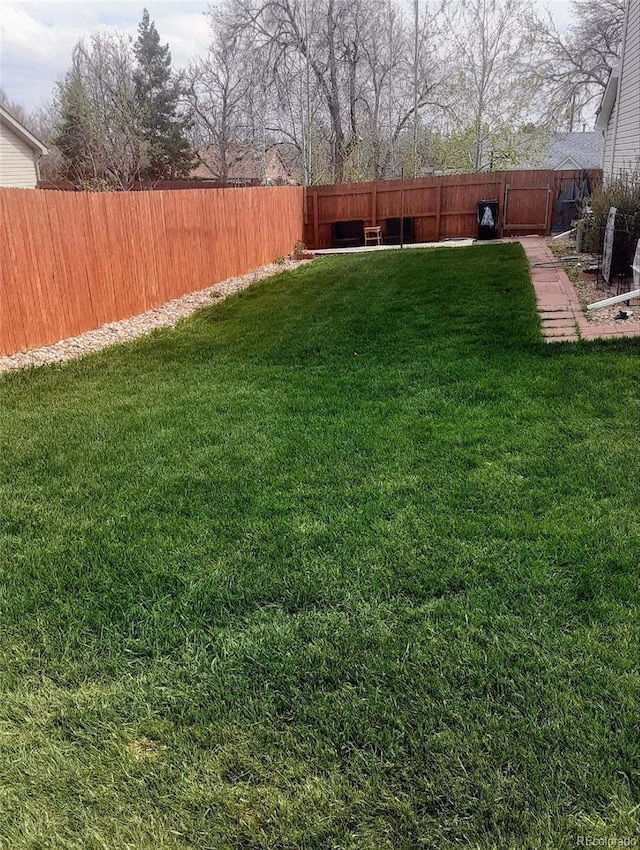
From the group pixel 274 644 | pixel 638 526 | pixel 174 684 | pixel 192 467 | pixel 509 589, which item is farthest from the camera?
pixel 192 467

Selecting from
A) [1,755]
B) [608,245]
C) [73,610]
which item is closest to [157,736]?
[1,755]

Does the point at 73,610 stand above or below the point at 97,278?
below

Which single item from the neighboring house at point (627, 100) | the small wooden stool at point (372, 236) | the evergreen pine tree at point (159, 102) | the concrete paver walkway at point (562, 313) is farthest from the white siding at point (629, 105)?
the evergreen pine tree at point (159, 102)

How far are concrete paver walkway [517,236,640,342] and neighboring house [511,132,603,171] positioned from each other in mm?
18847

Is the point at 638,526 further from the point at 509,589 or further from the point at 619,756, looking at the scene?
the point at 619,756

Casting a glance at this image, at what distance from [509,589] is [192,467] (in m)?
1.91

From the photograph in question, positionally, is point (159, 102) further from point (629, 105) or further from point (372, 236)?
point (629, 105)

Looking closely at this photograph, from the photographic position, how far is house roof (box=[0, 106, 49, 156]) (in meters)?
17.8

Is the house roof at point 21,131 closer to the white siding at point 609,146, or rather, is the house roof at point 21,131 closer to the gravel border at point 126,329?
the gravel border at point 126,329

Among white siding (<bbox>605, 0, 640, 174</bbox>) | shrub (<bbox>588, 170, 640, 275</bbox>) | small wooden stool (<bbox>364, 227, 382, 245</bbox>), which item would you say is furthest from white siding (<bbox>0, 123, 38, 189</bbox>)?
shrub (<bbox>588, 170, 640, 275</bbox>)

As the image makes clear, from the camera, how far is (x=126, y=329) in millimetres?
7730

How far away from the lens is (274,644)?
2.05 m

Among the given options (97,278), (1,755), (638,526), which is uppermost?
(97,278)

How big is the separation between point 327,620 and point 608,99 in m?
17.0
